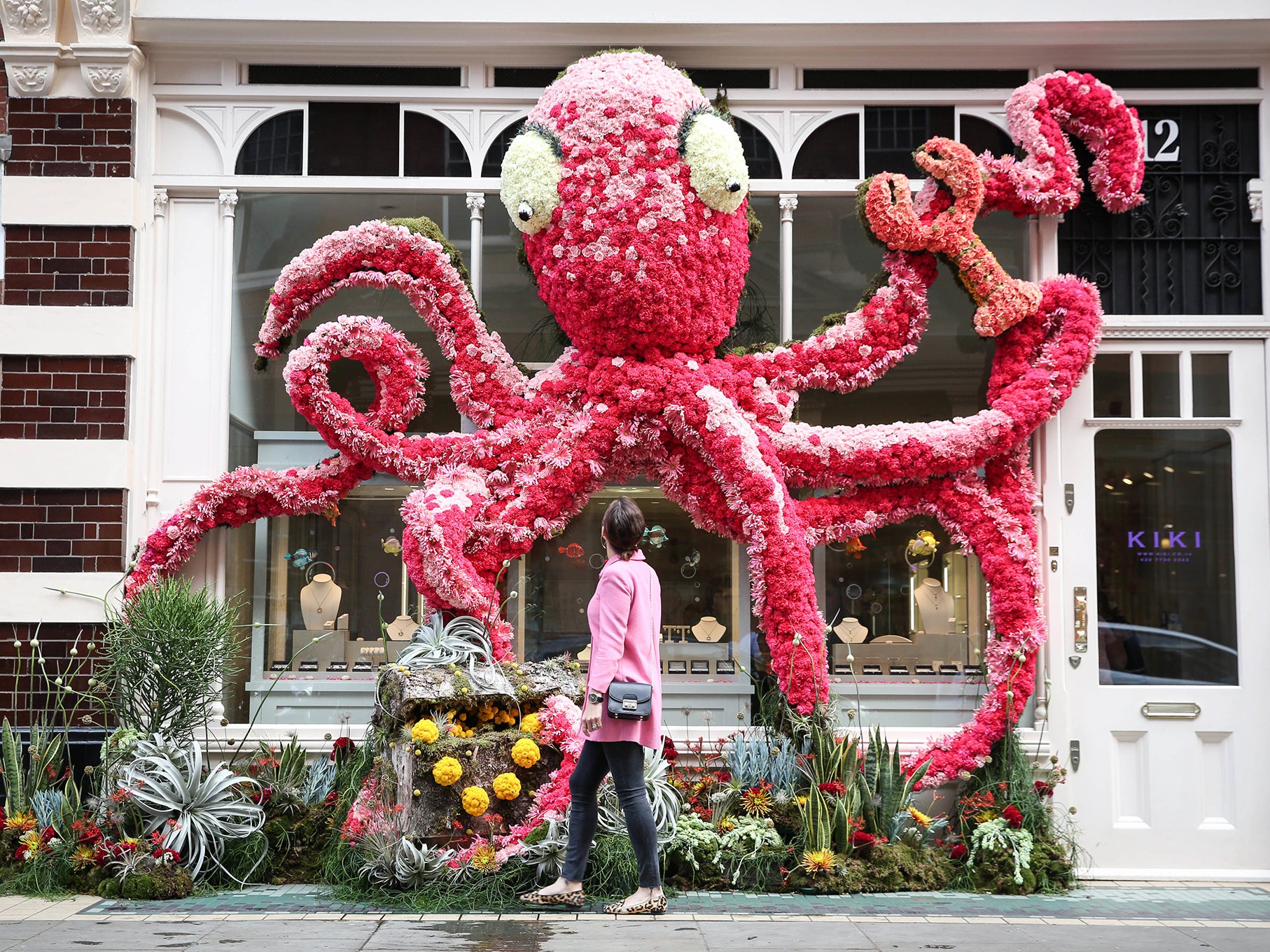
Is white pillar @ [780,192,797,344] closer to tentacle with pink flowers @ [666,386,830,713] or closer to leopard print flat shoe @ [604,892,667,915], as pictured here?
tentacle with pink flowers @ [666,386,830,713]

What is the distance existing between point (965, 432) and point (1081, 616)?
4.65ft

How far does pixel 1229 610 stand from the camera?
6.97m

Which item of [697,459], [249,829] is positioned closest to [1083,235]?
[697,459]

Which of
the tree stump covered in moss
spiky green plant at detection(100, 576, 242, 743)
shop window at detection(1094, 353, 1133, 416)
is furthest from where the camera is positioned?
shop window at detection(1094, 353, 1133, 416)

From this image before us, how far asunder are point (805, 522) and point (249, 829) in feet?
11.5

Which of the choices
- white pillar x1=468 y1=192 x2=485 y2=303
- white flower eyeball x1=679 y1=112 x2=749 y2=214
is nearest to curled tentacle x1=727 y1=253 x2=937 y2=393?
white flower eyeball x1=679 y1=112 x2=749 y2=214

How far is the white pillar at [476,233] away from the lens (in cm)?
712

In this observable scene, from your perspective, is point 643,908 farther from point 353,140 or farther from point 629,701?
point 353,140

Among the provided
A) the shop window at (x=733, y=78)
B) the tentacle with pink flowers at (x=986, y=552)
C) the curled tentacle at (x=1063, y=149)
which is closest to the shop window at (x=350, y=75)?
the shop window at (x=733, y=78)

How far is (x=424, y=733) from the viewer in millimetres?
5391

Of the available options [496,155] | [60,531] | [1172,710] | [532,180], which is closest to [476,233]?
[496,155]

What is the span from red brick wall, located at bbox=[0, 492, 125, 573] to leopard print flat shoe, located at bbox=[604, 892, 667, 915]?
380 cm

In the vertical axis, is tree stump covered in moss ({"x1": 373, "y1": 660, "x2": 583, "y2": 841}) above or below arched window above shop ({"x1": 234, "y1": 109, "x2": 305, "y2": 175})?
below

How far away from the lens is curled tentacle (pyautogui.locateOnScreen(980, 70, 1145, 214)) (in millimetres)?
6801
